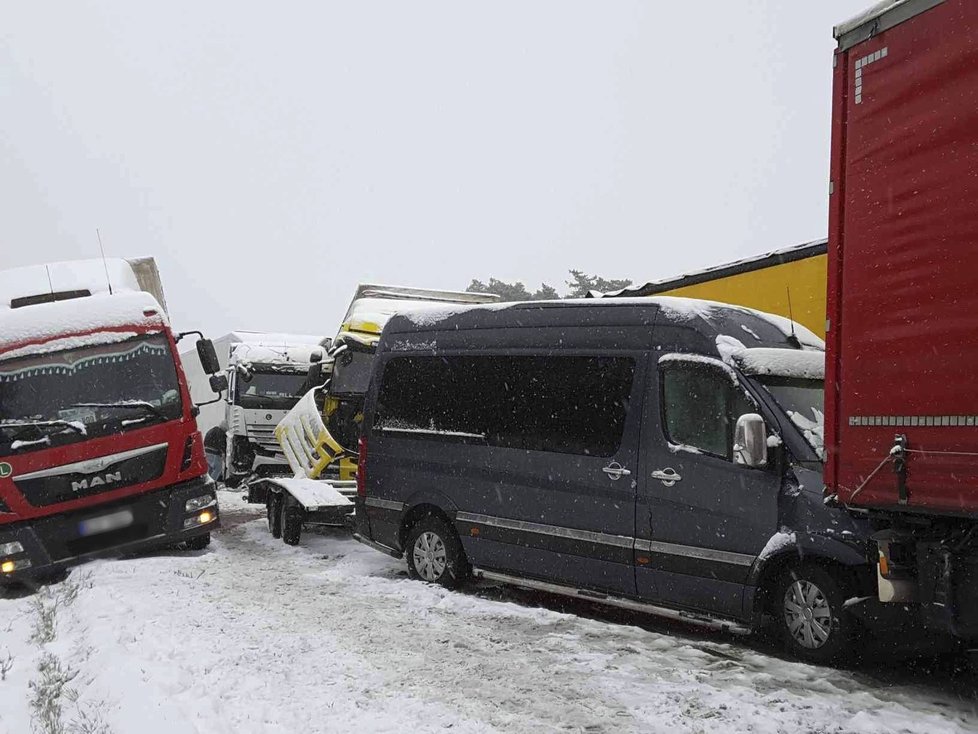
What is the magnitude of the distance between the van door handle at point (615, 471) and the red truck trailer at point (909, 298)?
2.00 m

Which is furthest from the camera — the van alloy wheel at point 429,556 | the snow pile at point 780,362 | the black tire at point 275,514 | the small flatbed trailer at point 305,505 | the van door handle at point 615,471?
the black tire at point 275,514

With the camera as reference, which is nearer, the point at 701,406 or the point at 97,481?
the point at 701,406

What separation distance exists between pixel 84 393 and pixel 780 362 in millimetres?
6921

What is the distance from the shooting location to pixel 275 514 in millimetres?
12625

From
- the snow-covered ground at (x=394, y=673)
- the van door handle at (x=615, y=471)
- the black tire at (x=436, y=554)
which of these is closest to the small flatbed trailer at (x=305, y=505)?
the black tire at (x=436, y=554)

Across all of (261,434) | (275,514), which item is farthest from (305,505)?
(261,434)

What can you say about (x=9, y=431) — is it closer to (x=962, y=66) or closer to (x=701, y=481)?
(x=701, y=481)

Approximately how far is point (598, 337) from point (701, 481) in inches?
60.5

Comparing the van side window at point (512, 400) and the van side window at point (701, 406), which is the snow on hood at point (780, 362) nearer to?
the van side window at point (701, 406)

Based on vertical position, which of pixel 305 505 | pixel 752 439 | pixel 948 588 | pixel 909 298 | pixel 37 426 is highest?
pixel 909 298

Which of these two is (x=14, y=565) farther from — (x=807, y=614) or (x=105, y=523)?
(x=807, y=614)

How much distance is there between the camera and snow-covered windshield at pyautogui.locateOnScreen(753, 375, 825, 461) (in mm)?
6480

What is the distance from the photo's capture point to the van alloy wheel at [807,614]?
6.04m

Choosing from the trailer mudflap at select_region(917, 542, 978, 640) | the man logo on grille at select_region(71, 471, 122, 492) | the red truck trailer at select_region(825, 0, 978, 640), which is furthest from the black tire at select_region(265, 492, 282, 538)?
the trailer mudflap at select_region(917, 542, 978, 640)
